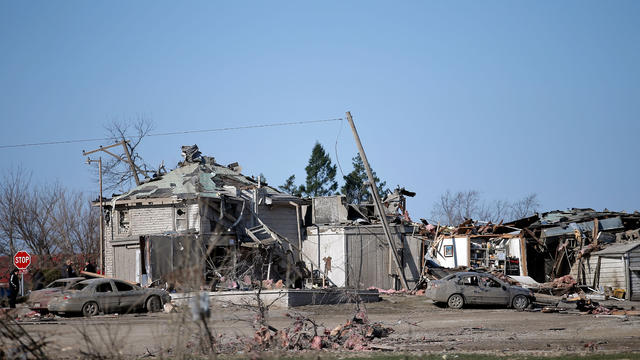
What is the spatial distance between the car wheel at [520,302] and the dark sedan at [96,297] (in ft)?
45.0

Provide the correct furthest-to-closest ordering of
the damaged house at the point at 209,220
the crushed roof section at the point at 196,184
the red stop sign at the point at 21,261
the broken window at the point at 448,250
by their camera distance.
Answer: the broken window at the point at 448,250 < the crushed roof section at the point at 196,184 < the damaged house at the point at 209,220 < the red stop sign at the point at 21,261

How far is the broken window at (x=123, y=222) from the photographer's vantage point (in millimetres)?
33719

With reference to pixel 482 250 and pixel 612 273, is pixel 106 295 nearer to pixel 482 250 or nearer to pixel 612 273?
pixel 482 250

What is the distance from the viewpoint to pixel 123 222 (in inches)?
1334

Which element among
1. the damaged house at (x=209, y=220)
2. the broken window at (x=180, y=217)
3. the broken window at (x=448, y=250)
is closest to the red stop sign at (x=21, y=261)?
the damaged house at (x=209, y=220)

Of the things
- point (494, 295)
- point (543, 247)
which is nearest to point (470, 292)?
point (494, 295)

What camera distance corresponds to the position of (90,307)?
2323cm

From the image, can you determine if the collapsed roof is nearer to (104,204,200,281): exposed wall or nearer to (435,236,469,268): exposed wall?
(104,204,200,281): exposed wall

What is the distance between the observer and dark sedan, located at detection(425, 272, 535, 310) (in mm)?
26938

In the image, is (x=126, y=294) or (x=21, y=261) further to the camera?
(x=21, y=261)

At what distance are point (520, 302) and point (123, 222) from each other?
62.6 ft

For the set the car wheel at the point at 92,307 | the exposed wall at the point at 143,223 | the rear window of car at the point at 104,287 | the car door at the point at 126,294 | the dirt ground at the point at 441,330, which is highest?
the exposed wall at the point at 143,223

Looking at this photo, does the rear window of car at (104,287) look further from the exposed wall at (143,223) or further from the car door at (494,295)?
the car door at (494,295)

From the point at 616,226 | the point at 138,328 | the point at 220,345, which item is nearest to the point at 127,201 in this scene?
the point at 138,328
